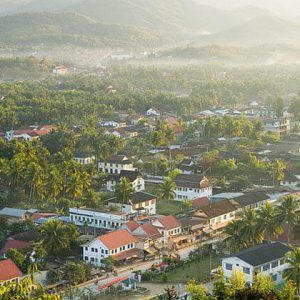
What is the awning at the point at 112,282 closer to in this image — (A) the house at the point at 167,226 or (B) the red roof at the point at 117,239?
(B) the red roof at the point at 117,239

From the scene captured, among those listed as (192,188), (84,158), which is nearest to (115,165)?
(84,158)

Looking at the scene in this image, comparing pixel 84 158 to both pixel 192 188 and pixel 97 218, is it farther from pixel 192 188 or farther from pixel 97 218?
pixel 97 218

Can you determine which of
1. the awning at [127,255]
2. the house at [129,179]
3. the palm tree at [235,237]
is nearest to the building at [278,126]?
the house at [129,179]

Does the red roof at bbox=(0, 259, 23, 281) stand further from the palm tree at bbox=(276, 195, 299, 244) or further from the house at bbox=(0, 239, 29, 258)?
the palm tree at bbox=(276, 195, 299, 244)

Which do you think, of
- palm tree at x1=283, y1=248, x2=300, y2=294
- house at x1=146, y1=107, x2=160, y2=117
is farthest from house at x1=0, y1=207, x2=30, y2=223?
house at x1=146, y1=107, x2=160, y2=117

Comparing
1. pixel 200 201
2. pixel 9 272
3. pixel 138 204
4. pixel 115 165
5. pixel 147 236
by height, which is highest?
pixel 9 272

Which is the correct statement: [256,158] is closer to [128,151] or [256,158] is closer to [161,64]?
[128,151]
